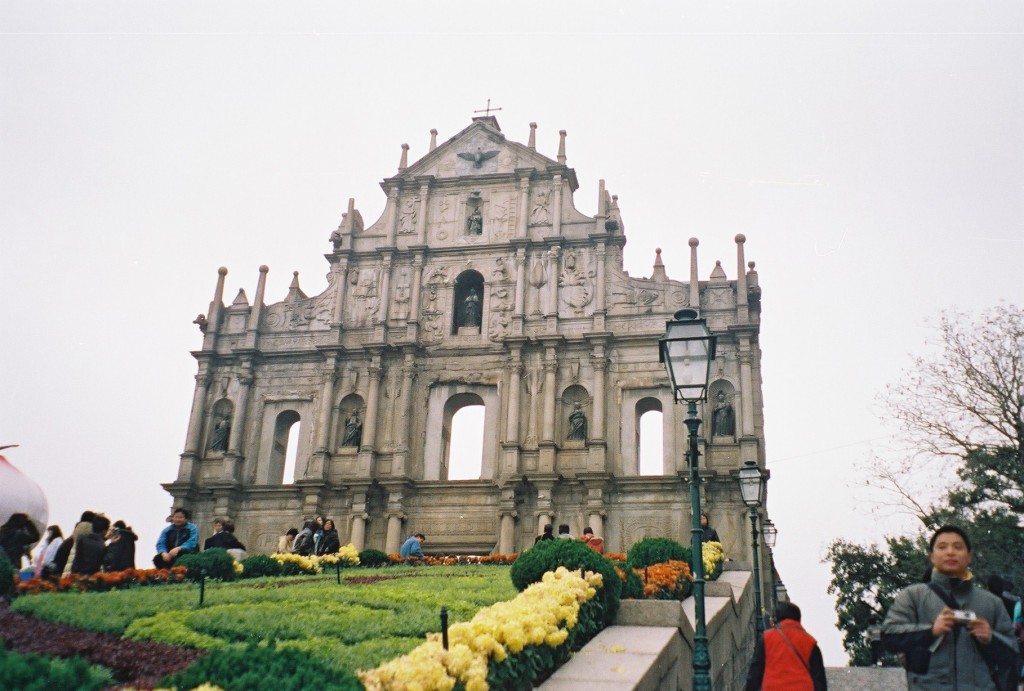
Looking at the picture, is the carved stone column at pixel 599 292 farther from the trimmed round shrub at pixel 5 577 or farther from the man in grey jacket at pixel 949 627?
the man in grey jacket at pixel 949 627

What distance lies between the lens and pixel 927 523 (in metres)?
28.9

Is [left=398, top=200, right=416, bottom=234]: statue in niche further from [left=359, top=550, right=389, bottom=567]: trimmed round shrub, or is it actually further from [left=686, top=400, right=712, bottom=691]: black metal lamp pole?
[left=686, top=400, right=712, bottom=691]: black metal lamp pole

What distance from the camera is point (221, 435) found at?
103 ft

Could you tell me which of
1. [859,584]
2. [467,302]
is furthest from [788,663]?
[859,584]

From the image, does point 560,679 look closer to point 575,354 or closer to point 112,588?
point 112,588

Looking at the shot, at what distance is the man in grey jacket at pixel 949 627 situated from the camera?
5293mm

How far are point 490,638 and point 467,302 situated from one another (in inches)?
964

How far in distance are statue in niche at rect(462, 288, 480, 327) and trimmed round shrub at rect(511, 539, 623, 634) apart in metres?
19.6

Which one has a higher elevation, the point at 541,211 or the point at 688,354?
the point at 541,211

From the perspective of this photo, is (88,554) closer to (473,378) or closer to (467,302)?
(473,378)

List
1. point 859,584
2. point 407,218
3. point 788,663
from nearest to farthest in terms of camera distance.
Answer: point 788,663
point 407,218
point 859,584

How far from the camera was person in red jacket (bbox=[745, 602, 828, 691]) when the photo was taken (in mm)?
7168

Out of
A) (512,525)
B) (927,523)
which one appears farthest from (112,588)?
(927,523)

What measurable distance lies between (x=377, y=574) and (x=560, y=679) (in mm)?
10120
